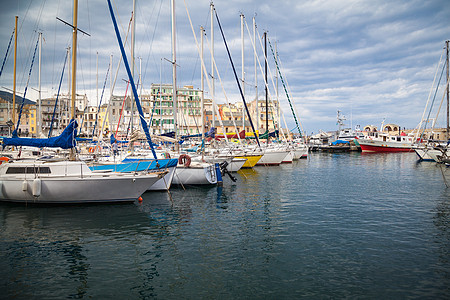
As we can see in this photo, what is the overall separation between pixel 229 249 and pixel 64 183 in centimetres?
1020

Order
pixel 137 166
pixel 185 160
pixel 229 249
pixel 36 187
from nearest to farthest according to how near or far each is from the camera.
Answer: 1. pixel 229 249
2. pixel 36 187
3. pixel 137 166
4. pixel 185 160

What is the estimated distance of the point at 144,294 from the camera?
26.9 ft

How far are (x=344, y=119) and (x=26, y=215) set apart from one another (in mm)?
109338

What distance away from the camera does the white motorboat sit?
54.5 ft

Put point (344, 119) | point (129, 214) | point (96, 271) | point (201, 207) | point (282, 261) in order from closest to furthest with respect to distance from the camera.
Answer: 1. point (96, 271)
2. point (282, 261)
3. point (129, 214)
4. point (201, 207)
5. point (344, 119)

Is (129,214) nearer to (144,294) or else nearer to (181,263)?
(181,263)

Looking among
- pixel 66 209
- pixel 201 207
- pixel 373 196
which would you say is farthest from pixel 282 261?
pixel 373 196

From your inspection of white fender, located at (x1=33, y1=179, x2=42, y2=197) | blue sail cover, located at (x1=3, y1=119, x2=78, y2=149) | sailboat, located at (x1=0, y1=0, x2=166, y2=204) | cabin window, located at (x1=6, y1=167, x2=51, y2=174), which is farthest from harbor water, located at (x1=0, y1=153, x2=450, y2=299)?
blue sail cover, located at (x1=3, y1=119, x2=78, y2=149)

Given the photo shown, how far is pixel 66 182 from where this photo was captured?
16.6 metres

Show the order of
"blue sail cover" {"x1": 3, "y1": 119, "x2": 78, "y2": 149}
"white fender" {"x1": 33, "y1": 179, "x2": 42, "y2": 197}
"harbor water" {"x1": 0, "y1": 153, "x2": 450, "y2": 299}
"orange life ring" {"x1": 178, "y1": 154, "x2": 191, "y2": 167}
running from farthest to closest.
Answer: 1. "orange life ring" {"x1": 178, "y1": 154, "x2": 191, "y2": 167}
2. "blue sail cover" {"x1": 3, "y1": 119, "x2": 78, "y2": 149}
3. "white fender" {"x1": 33, "y1": 179, "x2": 42, "y2": 197}
4. "harbor water" {"x1": 0, "y1": 153, "x2": 450, "y2": 299}

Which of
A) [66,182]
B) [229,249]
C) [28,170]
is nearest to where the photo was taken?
[229,249]

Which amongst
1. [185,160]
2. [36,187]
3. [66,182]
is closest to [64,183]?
[66,182]

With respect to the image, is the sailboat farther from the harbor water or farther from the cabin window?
the harbor water

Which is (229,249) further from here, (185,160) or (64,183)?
(185,160)
